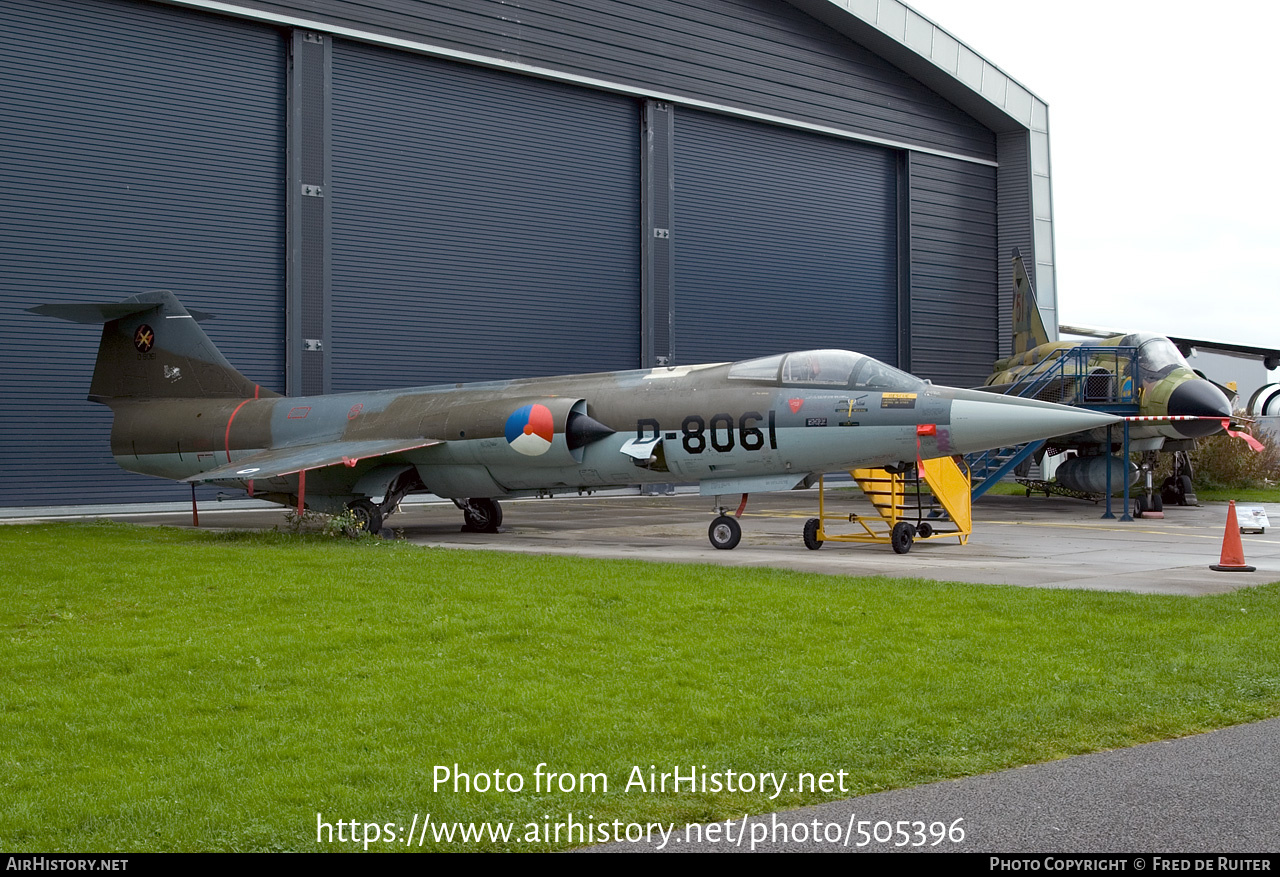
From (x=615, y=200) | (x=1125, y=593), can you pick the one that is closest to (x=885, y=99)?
→ (x=615, y=200)

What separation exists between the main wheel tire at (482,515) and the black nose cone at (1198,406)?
12.3 metres

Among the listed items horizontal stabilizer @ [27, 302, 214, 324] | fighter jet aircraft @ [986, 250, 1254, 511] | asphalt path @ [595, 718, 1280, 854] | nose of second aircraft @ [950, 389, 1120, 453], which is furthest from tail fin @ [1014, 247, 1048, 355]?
asphalt path @ [595, 718, 1280, 854]

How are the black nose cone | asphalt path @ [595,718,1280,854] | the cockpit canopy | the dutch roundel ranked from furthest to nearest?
1. the black nose cone
2. the dutch roundel
3. the cockpit canopy
4. asphalt path @ [595,718,1280,854]

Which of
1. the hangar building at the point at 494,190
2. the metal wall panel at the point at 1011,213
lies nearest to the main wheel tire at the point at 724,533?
the hangar building at the point at 494,190

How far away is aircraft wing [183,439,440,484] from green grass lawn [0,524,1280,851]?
18.9 feet

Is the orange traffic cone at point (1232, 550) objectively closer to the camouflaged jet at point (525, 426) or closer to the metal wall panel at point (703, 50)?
the camouflaged jet at point (525, 426)

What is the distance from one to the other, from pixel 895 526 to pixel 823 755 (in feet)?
33.1

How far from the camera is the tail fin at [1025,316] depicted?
27500 millimetres

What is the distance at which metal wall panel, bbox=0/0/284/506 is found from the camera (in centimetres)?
2195

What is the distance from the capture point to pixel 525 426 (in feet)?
53.0

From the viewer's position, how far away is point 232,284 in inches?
949

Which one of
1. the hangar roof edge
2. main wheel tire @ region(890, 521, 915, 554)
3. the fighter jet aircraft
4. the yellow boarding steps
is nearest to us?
main wheel tire @ region(890, 521, 915, 554)

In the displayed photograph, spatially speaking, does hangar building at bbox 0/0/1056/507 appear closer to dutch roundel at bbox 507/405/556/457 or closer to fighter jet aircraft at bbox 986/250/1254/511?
dutch roundel at bbox 507/405/556/457

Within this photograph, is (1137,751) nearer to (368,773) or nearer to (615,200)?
(368,773)
